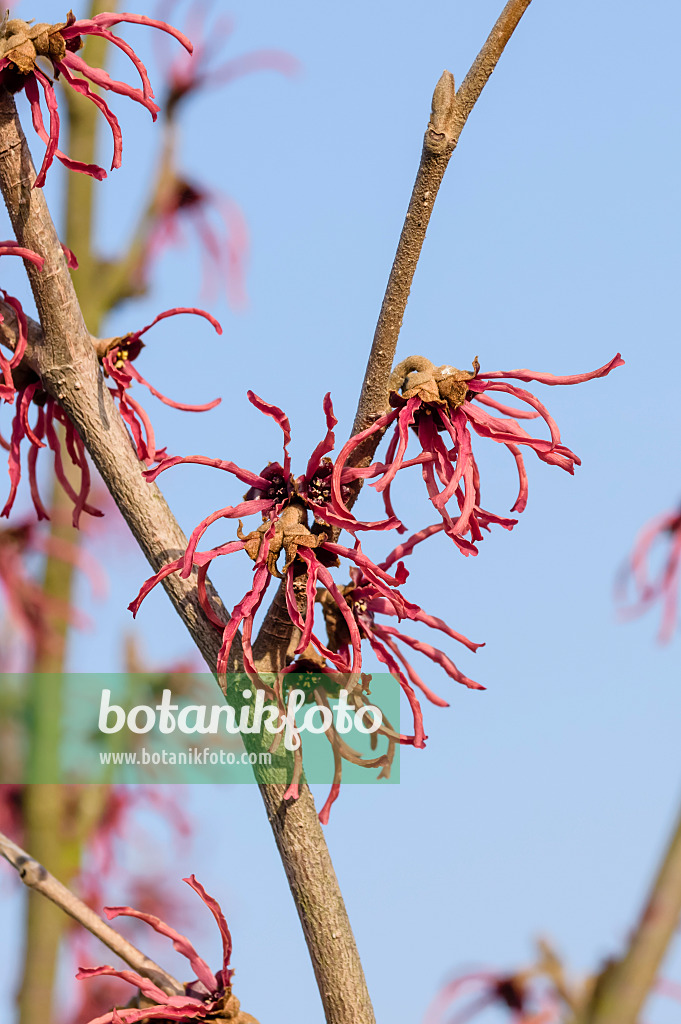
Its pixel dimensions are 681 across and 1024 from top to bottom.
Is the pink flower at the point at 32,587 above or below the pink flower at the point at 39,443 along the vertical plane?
above

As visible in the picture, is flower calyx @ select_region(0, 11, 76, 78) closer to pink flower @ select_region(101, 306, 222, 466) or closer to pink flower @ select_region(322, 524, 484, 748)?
pink flower @ select_region(101, 306, 222, 466)

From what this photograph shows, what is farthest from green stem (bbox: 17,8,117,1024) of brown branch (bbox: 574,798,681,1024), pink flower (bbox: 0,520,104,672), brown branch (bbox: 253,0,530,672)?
brown branch (bbox: 574,798,681,1024)

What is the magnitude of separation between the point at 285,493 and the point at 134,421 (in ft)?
0.95

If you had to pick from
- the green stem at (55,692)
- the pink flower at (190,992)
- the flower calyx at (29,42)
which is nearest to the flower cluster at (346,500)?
the pink flower at (190,992)

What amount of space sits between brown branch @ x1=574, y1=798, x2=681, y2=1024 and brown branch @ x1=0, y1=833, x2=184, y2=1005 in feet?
3.08

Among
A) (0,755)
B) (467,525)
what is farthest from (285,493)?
(0,755)

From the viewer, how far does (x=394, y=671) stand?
1571 millimetres

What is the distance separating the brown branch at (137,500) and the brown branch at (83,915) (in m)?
0.21

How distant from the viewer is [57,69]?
1517 millimetres

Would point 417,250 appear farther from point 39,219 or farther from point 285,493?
point 39,219

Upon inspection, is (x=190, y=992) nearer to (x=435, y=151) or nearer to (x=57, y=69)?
(x=435, y=151)

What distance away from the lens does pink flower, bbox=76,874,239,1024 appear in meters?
1.46

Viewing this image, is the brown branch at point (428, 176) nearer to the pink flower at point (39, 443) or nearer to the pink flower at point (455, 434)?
the pink flower at point (455, 434)

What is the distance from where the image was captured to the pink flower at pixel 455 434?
138cm
